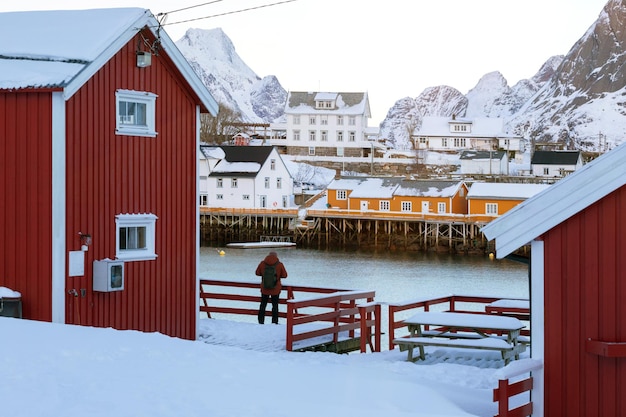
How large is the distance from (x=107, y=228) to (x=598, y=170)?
822cm

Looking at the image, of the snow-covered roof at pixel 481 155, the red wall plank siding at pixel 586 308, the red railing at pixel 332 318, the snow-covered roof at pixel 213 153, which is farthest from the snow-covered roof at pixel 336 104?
the red wall plank siding at pixel 586 308

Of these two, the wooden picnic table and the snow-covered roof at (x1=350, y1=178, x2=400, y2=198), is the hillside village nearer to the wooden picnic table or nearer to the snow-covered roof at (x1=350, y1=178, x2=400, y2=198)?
the snow-covered roof at (x1=350, y1=178, x2=400, y2=198)

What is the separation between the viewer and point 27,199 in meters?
14.1

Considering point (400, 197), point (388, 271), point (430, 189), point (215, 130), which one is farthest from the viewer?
point (215, 130)

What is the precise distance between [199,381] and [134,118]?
22.4 ft

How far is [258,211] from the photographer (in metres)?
88.2

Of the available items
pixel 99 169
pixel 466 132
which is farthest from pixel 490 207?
pixel 99 169

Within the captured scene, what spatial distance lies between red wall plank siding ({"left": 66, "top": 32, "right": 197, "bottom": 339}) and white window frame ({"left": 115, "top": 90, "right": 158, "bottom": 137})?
0.29 feet

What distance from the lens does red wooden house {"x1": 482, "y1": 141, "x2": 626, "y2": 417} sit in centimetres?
902

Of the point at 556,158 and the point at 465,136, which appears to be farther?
the point at 465,136

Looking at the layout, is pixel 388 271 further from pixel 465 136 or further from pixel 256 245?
pixel 465 136

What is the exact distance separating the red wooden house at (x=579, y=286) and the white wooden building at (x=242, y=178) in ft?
260

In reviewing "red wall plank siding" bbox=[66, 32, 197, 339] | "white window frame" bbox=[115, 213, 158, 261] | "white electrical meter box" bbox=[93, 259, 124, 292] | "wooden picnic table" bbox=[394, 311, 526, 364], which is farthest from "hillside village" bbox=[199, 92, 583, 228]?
"white electrical meter box" bbox=[93, 259, 124, 292]

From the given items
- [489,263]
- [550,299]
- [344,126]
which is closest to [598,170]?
[550,299]
